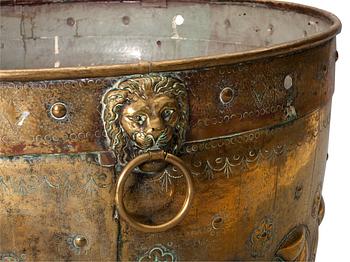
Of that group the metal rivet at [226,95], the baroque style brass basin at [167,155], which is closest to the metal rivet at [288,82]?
the baroque style brass basin at [167,155]

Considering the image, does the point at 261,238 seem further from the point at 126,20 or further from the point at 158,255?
the point at 126,20

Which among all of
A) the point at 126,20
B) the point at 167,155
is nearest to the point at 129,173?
the point at 167,155

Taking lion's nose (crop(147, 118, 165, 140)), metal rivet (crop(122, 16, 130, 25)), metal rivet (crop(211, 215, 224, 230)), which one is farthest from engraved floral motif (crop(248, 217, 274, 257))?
metal rivet (crop(122, 16, 130, 25))

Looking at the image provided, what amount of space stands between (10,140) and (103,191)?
8.6 inches

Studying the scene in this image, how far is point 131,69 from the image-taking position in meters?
1.57

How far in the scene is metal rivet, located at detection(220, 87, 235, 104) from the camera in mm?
1688

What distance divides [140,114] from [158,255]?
346 millimetres

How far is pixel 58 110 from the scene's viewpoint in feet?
5.22

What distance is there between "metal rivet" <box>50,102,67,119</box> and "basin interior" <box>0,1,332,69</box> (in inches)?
48.7

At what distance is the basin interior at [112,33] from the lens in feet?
9.20

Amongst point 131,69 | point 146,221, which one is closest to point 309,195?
point 146,221

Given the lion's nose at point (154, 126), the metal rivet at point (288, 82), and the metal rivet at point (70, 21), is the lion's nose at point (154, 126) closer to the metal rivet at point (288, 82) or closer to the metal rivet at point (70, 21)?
the metal rivet at point (288, 82)

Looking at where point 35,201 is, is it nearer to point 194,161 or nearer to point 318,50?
point 194,161

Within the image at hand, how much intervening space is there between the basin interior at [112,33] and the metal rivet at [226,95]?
3.44ft
